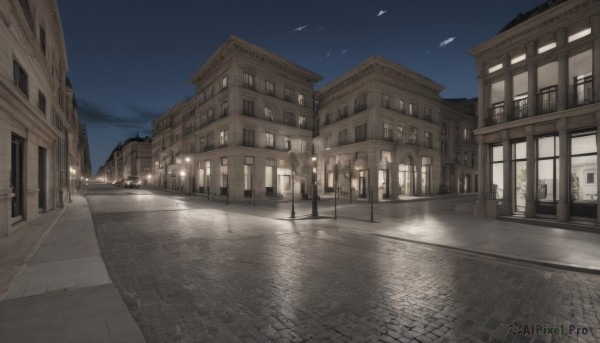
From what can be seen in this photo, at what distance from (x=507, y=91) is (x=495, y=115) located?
4.92 feet

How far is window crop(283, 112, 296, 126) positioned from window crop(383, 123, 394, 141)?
11.0m

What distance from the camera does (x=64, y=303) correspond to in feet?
14.9

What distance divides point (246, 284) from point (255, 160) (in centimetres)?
2461

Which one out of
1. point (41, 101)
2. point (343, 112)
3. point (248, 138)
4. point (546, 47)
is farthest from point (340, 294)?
point (343, 112)

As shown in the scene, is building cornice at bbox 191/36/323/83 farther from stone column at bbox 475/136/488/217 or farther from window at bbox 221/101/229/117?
stone column at bbox 475/136/488/217

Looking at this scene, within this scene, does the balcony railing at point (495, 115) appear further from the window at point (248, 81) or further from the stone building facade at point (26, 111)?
the window at point (248, 81)

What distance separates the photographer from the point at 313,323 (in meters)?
4.10

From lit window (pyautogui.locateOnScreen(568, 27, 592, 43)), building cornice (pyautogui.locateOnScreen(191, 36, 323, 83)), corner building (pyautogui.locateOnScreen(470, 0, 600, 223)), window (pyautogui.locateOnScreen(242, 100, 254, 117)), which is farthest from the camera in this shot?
window (pyautogui.locateOnScreen(242, 100, 254, 117))

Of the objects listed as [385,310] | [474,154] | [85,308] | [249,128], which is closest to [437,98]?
[474,154]

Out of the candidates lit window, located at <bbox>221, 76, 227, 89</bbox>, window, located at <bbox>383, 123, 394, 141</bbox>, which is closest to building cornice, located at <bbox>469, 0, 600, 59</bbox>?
window, located at <bbox>383, 123, 394, 141</bbox>

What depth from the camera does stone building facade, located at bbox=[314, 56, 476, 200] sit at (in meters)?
29.9

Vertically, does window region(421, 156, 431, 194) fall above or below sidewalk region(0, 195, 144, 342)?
above

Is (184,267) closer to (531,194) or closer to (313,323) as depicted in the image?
(313,323)

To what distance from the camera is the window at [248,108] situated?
29.4 metres
